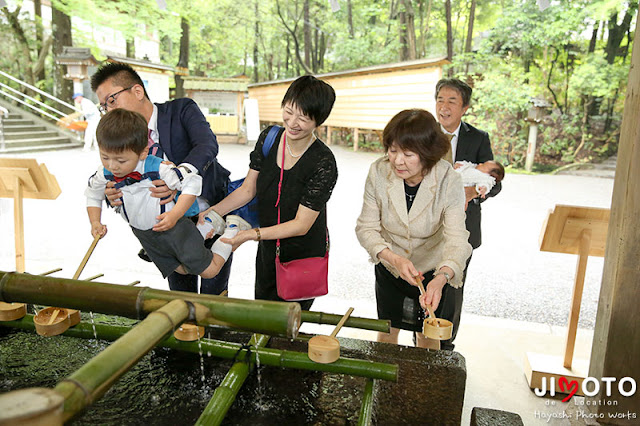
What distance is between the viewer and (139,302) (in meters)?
0.80

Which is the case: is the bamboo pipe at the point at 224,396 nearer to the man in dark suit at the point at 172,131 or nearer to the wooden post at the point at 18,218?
the man in dark suit at the point at 172,131

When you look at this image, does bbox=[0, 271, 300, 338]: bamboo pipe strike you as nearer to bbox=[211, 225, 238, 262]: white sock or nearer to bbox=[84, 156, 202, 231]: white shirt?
bbox=[84, 156, 202, 231]: white shirt

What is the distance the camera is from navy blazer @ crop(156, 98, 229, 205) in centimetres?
201

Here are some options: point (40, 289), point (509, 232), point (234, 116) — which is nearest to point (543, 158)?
point (509, 232)

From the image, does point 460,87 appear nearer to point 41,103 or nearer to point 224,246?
point 224,246

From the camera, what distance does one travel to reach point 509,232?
6.46m

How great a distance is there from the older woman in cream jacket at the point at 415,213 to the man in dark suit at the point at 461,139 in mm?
453

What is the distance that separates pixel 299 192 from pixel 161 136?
70cm

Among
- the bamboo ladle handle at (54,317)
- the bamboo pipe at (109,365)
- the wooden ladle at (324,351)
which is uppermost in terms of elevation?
the bamboo pipe at (109,365)

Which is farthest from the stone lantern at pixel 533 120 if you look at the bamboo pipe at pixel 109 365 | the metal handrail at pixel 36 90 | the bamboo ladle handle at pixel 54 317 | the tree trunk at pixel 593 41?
the metal handrail at pixel 36 90

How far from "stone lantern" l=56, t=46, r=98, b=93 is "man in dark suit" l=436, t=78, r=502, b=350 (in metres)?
11.2

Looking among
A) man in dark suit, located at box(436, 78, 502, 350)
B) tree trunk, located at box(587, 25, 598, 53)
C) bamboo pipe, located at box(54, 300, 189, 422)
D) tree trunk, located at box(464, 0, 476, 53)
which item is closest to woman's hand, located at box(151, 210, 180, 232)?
bamboo pipe, located at box(54, 300, 189, 422)

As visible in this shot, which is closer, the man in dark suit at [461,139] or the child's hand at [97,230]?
the child's hand at [97,230]

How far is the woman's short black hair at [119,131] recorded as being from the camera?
5.30 feet
